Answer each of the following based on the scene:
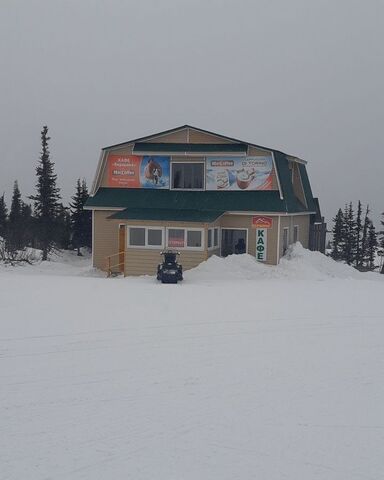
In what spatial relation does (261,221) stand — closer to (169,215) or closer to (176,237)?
(176,237)

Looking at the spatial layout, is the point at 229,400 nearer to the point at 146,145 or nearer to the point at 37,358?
the point at 37,358

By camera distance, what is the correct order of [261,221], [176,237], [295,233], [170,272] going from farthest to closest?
[295,233]
[261,221]
[176,237]
[170,272]

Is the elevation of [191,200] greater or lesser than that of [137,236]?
greater

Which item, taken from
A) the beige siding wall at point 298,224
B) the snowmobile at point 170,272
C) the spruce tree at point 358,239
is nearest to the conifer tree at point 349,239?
the spruce tree at point 358,239

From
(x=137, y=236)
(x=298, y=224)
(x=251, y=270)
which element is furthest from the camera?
(x=298, y=224)

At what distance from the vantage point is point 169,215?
23906 mm

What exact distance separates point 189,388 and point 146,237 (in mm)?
15677

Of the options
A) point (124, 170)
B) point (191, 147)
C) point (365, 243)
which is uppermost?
point (191, 147)

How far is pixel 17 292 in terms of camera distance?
16.5 metres

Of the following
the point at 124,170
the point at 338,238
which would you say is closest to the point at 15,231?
the point at 124,170

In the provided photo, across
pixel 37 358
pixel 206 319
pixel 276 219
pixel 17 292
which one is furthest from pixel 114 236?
pixel 37 358

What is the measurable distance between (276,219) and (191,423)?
17960mm

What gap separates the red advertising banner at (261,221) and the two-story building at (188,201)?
5cm

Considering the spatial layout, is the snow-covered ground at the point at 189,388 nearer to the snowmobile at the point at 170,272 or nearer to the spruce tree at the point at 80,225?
the snowmobile at the point at 170,272
